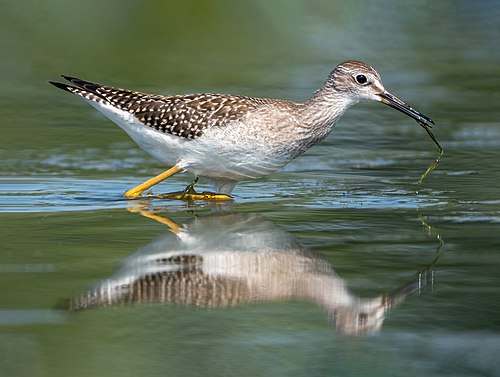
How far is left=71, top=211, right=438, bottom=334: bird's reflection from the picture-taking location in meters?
6.91

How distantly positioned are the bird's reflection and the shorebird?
2.16 meters

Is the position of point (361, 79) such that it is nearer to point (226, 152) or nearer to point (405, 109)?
point (405, 109)

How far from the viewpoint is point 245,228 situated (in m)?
9.32

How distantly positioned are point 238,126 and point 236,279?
3740 mm

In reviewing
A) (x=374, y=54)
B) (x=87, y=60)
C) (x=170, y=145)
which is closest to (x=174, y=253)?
(x=170, y=145)

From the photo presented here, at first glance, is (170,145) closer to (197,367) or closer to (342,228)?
(342,228)

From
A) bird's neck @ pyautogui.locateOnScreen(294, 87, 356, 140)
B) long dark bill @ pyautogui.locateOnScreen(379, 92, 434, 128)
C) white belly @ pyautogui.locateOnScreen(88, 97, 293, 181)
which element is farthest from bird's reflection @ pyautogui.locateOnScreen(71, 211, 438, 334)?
long dark bill @ pyautogui.locateOnScreen(379, 92, 434, 128)

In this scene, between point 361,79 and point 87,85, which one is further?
point 87,85

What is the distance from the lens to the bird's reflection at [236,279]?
6906 mm

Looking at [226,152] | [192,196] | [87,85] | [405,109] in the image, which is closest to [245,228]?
[226,152]

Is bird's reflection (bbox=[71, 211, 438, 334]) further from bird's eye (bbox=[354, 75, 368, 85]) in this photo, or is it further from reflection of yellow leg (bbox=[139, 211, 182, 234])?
bird's eye (bbox=[354, 75, 368, 85])

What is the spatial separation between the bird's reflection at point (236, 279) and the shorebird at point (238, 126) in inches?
84.9

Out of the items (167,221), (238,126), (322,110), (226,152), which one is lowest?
(167,221)

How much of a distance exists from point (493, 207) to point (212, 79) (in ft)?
28.4
